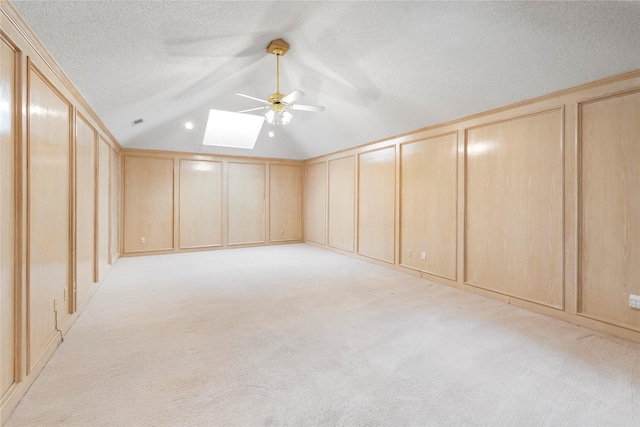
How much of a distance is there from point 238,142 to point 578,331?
6.60 m

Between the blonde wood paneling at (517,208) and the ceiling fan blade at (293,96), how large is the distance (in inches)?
88.4

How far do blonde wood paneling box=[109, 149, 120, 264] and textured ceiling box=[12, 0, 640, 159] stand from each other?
96cm

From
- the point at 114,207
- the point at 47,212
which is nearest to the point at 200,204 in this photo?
the point at 114,207

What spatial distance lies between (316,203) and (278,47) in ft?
14.3

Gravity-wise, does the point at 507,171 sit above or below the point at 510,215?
above

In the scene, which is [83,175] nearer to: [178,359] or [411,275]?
[178,359]

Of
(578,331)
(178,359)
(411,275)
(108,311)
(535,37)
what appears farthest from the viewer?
(411,275)

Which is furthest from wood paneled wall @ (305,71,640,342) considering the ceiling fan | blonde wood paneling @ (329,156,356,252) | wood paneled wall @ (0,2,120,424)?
wood paneled wall @ (0,2,120,424)

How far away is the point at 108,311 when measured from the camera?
3100 millimetres

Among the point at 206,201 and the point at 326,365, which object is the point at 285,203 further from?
the point at 326,365

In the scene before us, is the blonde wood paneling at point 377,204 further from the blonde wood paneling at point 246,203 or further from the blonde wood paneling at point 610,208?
the blonde wood paneling at point 246,203

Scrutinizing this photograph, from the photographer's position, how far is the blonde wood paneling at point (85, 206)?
9.80 ft

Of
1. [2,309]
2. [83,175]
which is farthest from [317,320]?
[83,175]

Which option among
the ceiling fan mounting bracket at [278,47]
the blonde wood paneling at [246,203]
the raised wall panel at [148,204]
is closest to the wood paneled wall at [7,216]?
the ceiling fan mounting bracket at [278,47]
